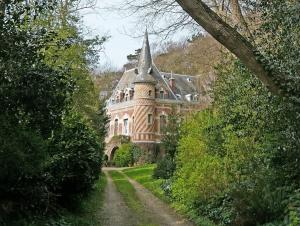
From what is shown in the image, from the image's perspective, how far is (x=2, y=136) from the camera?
26.0ft

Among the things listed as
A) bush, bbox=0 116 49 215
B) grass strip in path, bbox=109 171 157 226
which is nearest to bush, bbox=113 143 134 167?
grass strip in path, bbox=109 171 157 226

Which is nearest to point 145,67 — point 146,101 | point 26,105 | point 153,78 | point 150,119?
point 153,78

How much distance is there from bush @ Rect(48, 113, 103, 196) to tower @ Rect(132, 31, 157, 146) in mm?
39120

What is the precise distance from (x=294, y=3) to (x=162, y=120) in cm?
4527

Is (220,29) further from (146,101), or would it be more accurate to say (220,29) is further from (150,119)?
(150,119)

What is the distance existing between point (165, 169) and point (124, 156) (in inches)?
950

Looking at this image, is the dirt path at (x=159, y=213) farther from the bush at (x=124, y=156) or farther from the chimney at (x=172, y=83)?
the chimney at (x=172, y=83)

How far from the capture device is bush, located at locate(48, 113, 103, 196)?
12.3m

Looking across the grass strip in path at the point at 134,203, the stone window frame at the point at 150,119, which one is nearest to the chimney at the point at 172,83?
the stone window frame at the point at 150,119

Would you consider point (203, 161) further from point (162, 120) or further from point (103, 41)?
point (162, 120)

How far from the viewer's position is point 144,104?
5431cm

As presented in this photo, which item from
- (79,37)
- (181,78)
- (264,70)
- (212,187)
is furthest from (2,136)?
(181,78)

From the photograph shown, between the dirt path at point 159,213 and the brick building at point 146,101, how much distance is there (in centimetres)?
3129

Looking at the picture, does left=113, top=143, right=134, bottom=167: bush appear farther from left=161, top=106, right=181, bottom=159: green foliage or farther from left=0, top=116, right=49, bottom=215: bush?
left=0, top=116, right=49, bottom=215: bush
